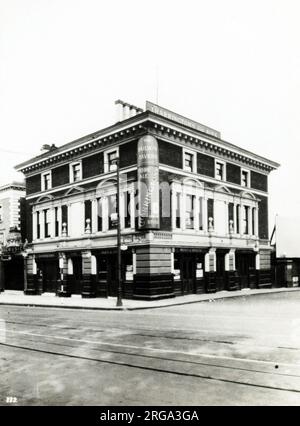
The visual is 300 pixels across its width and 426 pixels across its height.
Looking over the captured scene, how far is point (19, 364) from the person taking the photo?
8273mm

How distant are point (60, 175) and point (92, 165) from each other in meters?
4.09

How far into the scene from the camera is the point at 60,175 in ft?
99.0

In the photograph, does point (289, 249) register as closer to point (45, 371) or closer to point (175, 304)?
point (175, 304)

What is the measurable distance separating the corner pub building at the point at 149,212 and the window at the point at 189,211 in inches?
2.6

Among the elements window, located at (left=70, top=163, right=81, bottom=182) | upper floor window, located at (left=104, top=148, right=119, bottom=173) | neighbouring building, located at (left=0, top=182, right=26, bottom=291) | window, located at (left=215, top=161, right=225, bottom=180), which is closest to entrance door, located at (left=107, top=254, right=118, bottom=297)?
upper floor window, located at (left=104, top=148, right=119, bottom=173)

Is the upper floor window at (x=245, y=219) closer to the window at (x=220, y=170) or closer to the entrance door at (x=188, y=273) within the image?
the window at (x=220, y=170)

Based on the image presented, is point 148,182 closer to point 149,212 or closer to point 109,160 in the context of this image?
point 149,212

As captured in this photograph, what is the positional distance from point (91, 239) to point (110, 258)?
200 centimetres

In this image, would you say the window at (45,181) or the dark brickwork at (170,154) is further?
the window at (45,181)

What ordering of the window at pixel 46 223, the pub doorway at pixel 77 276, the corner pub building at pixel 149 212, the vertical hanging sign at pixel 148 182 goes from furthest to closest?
the window at pixel 46 223 → the pub doorway at pixel 77 276 → the corner pub building at pixel 149 212 → the vertical hanging sign at pixel 148 182

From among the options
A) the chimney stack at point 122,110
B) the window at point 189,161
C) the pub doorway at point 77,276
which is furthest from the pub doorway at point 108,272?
the chimney stack at point 122,110

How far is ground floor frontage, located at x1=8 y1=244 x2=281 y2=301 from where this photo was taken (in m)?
23.1

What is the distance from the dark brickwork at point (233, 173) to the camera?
3002 centimetres
